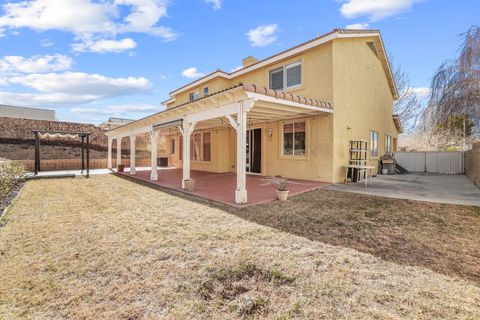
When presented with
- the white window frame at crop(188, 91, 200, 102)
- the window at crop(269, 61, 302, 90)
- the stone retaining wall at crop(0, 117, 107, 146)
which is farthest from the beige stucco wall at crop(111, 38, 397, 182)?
the stone retaining wall at crop(0, 117, 107, 146)

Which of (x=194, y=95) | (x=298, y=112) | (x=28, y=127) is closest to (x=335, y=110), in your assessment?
(x=298, y=112)

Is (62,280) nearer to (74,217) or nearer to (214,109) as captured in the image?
(74,217)

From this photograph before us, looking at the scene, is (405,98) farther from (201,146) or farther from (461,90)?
(201,146)

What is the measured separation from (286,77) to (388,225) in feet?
27.7

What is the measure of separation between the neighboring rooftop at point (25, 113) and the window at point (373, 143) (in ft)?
109

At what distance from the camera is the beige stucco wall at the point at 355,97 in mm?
10227

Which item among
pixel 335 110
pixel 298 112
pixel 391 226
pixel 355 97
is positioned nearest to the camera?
pixel 391 226

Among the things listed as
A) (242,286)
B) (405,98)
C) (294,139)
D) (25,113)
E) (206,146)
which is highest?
(405,98)

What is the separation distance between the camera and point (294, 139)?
37.0ft

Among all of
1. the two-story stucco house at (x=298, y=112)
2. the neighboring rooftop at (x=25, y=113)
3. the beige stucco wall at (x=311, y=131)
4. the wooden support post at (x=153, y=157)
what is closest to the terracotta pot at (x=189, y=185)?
the two-story stucco house at (x=298, y=112)

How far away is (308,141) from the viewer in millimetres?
10625

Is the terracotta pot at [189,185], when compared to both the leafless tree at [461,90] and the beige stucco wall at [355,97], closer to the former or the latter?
the beige stucco wall at [355,97]

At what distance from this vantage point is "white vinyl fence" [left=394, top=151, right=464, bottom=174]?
15867mm

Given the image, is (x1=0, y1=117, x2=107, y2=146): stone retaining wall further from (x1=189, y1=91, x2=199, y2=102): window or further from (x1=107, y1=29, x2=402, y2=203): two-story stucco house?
(x1=189, y1=91, x2=199, y2=102): window
